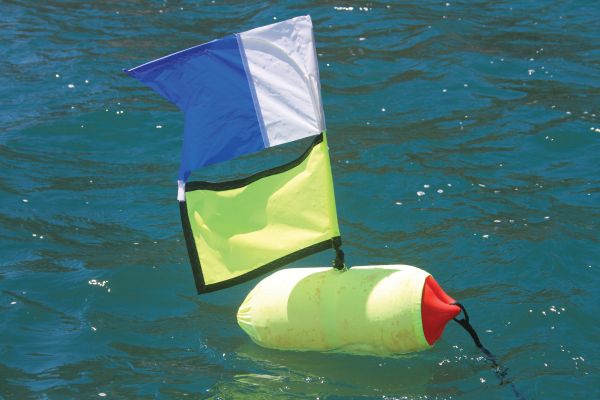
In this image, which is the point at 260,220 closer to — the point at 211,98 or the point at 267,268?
the point at 267,268

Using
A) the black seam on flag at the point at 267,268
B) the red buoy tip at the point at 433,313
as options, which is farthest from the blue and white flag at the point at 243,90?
the red buoy tip at the point at 433,313

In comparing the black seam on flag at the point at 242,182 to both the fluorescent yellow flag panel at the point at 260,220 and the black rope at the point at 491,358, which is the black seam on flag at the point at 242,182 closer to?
the fluorescent yellow flag panel at the point at 260,220

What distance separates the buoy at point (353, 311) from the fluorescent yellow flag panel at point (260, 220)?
23cm

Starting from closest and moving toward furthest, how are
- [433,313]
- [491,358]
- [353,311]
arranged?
1. [433,313]
2. [353,311]
3. [491,358]

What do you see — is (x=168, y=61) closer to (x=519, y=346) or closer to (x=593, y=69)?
(x=519, y=346)

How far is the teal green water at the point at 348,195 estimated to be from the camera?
18.4 ft

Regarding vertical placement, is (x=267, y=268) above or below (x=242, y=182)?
below

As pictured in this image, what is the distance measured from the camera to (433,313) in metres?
5.11

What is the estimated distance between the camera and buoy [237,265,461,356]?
5109mm

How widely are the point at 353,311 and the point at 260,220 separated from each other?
72cm

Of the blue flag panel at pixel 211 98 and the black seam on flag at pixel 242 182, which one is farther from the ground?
the blue flag panel at pixel 211 98

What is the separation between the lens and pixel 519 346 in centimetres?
570

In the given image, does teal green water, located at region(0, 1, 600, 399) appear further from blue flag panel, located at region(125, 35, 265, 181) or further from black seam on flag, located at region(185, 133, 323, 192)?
blue flag panel, located at region(125, 35, 265, 181)

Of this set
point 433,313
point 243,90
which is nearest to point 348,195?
point 243,90
